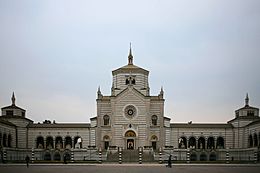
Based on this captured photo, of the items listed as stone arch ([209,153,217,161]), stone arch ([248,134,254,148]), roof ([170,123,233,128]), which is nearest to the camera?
stone arch ([209,153,217,161])

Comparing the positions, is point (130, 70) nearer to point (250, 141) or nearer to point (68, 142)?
point (68, 142)

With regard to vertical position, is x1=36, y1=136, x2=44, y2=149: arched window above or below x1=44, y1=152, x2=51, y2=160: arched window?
above

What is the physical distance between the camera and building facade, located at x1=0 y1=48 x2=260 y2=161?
2827 inches

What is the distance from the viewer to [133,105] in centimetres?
7506

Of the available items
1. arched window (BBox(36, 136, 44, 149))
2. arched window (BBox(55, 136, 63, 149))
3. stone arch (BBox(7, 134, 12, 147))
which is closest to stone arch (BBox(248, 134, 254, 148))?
arched window (BBox(55, 136, 63, 149))

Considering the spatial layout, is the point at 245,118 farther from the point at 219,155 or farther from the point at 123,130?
the point at 123,130

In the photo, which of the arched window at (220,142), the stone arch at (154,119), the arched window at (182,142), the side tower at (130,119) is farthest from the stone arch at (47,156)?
the arched window at (220,142)

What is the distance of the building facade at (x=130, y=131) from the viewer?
7181cm

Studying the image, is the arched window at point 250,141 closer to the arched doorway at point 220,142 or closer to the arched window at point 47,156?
the arched doorway at point 220,142

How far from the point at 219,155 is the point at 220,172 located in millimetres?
40748

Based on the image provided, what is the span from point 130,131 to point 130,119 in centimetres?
196

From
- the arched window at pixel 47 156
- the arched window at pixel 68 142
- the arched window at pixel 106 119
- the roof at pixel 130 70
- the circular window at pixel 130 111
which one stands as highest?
the roof at pixel 130 70

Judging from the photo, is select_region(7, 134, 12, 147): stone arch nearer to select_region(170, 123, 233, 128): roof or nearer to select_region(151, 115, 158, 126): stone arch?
select_region(151, 115, 158, 126): stone arch

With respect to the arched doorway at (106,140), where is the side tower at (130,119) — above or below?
above
